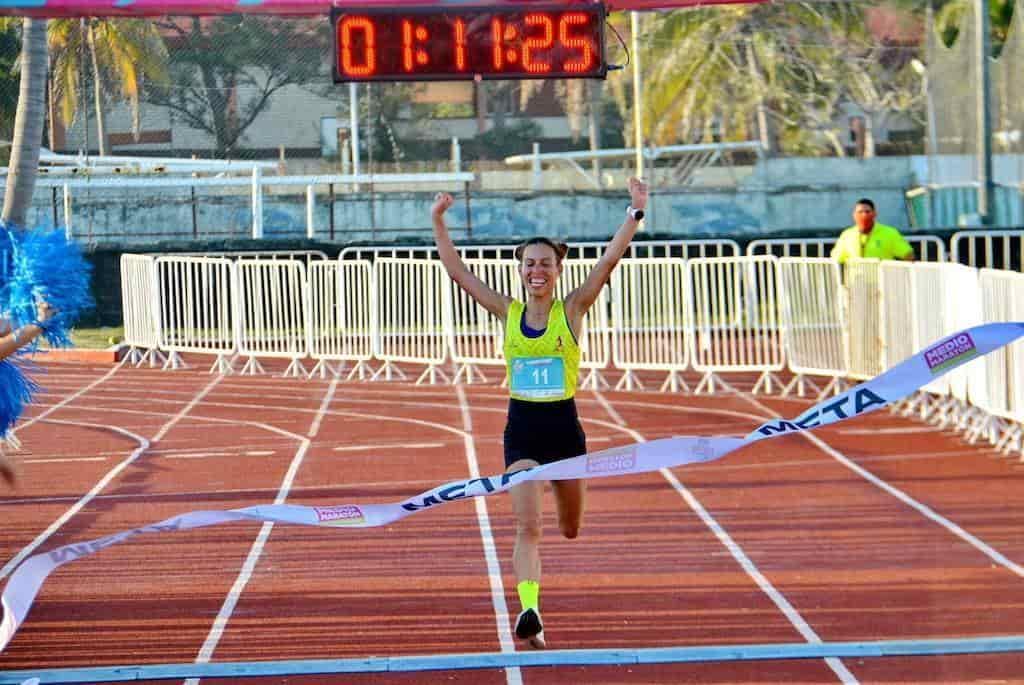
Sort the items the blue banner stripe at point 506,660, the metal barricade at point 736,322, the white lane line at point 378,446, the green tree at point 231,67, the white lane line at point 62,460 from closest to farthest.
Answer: the blue banner stripe at point 506,660 → the white lane line at point 62,460 → the white lane line at point 378,446 → the metal barricade at point 736,322 → the green tree at point 231,67

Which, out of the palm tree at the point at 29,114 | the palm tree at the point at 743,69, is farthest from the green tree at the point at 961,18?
the palm tree at the point at 29,114

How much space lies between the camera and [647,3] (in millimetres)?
9867

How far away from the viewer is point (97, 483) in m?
12.9

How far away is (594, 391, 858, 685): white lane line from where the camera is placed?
302 inches

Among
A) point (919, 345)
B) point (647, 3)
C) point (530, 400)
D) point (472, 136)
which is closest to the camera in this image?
point (530, 400)

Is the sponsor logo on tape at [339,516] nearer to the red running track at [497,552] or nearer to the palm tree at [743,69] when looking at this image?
the red running track at [497,552]

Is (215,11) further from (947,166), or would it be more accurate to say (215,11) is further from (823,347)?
(947,166)

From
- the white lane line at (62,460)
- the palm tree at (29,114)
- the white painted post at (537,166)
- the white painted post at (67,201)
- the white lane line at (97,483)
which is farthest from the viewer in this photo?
the white painted post at (537,166)

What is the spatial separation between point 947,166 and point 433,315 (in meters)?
15.2

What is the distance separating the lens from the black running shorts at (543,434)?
7652mm

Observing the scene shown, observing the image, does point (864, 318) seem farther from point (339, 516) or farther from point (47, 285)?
point (47, 285)

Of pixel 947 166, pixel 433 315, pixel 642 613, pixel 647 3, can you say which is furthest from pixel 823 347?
pixel 947 166

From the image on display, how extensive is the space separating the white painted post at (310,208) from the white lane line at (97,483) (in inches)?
276

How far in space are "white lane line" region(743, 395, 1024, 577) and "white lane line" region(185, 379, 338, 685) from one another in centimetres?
413
